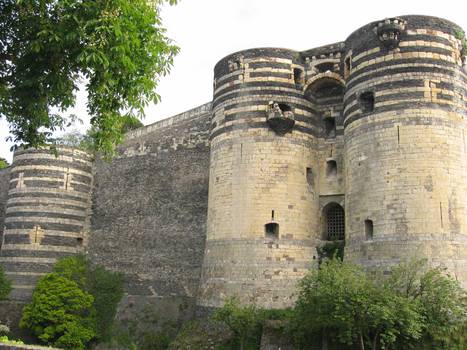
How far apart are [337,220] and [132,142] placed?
13.0 meters

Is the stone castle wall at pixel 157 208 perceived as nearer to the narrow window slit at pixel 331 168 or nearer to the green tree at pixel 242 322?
the green tree at pixel 242 322

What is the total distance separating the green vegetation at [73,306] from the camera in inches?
917

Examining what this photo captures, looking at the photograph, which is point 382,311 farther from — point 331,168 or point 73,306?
point 73,306

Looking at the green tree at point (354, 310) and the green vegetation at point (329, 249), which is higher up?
the green vegetation at point (329, 249)

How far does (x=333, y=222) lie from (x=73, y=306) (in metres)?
12.5

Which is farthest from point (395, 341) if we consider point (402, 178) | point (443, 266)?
point (402, 178)

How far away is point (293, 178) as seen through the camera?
1984 cm

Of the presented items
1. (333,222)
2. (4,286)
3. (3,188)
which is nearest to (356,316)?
(333,222)

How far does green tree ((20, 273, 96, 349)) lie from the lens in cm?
2317

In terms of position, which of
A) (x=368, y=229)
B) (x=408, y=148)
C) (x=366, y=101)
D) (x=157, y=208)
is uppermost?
(x=366, y=101)

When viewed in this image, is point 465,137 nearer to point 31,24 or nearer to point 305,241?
point 305,241

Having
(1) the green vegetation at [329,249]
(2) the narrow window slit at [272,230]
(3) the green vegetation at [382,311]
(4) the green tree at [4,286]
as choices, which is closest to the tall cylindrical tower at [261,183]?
(2) the narrow window slit at [272,230]

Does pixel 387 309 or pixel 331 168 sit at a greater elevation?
pixel 331 168

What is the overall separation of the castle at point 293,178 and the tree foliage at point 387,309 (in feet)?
5.83
